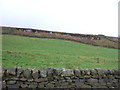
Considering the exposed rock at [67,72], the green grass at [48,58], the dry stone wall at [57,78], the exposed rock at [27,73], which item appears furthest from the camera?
the green grass at [48,58]

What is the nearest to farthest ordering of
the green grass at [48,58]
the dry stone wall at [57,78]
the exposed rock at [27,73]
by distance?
the dry stone wall at [57,78]
the exposed rock at [27,73]
the green grass at [48,58]

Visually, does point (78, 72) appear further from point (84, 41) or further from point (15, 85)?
point (84, 41)

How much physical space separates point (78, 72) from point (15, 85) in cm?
247

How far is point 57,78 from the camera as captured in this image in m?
6.63

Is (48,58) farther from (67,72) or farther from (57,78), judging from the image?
(57,78)

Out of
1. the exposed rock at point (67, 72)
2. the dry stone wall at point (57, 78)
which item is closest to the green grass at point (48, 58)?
the dry stone wall at point (57, 78)

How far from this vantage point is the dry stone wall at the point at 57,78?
20.6 ft

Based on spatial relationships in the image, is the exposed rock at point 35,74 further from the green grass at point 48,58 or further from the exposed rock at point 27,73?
the green grass at point 48,58

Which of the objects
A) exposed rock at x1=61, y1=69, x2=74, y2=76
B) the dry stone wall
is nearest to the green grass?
the dry stone wall

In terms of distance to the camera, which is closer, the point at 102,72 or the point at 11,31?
the point at 102,72

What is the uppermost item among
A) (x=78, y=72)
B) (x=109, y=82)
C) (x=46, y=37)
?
(x=46, y=37)

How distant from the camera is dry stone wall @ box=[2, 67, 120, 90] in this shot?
6.28 metres

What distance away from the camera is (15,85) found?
6277 millimetres

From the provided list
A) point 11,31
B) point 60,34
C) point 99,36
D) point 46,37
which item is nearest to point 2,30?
point 11,31
